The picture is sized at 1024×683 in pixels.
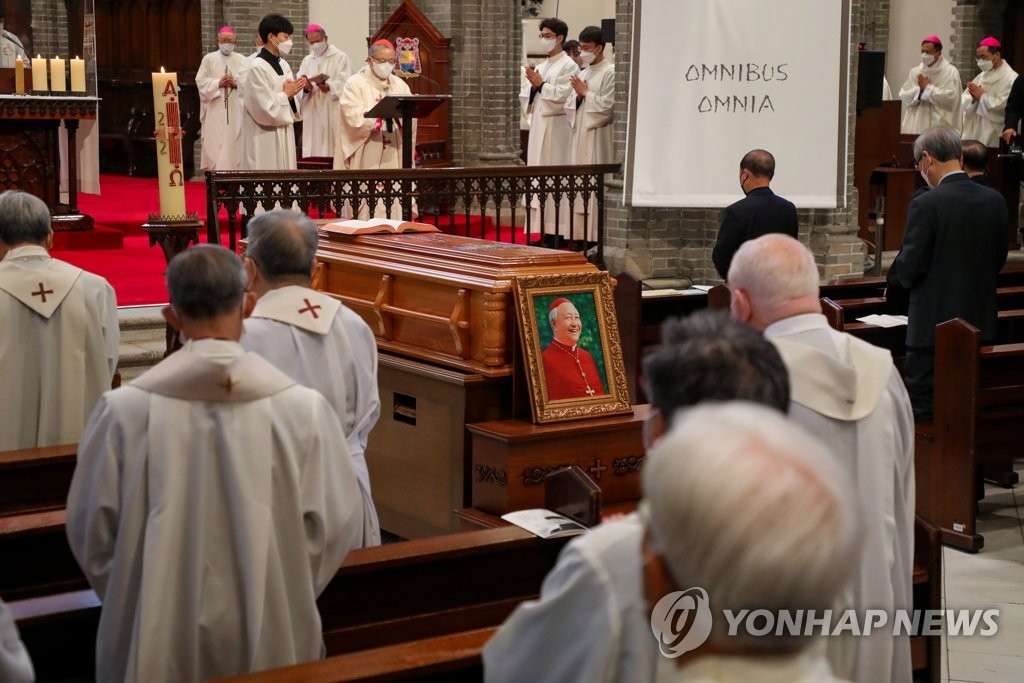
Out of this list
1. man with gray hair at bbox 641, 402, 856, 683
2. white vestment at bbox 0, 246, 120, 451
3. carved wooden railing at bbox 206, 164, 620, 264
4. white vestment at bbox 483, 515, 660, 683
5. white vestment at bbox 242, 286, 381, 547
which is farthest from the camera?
carved wooden railing at bbox 206, 164, 620, 264

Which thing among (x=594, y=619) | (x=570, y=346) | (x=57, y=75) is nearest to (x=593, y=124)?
(x=57, y=75)

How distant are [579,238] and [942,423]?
21.9 feet

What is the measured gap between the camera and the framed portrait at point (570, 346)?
16.3 ft

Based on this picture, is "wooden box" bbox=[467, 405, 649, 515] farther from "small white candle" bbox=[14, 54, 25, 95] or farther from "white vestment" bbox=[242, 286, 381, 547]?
"small white candle" bbox=[14, 54, 25, 95]

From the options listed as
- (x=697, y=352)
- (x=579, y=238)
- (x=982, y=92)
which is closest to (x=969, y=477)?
(x=697, y=352)

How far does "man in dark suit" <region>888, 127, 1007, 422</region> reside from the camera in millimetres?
6242

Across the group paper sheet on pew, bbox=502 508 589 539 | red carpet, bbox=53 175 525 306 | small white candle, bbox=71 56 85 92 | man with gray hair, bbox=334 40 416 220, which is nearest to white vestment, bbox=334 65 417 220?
man with gray hair, bbox=334 40 416 220

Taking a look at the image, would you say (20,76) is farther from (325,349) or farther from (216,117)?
(325,349)

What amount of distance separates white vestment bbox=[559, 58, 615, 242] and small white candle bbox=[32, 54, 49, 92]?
4.54 m

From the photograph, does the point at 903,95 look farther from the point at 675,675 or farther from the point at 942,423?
the point at 675,675

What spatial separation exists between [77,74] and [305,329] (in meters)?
7.84

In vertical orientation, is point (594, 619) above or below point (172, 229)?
below

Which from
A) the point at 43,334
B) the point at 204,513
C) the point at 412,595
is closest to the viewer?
the point at 204,513

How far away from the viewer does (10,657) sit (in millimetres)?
2248
